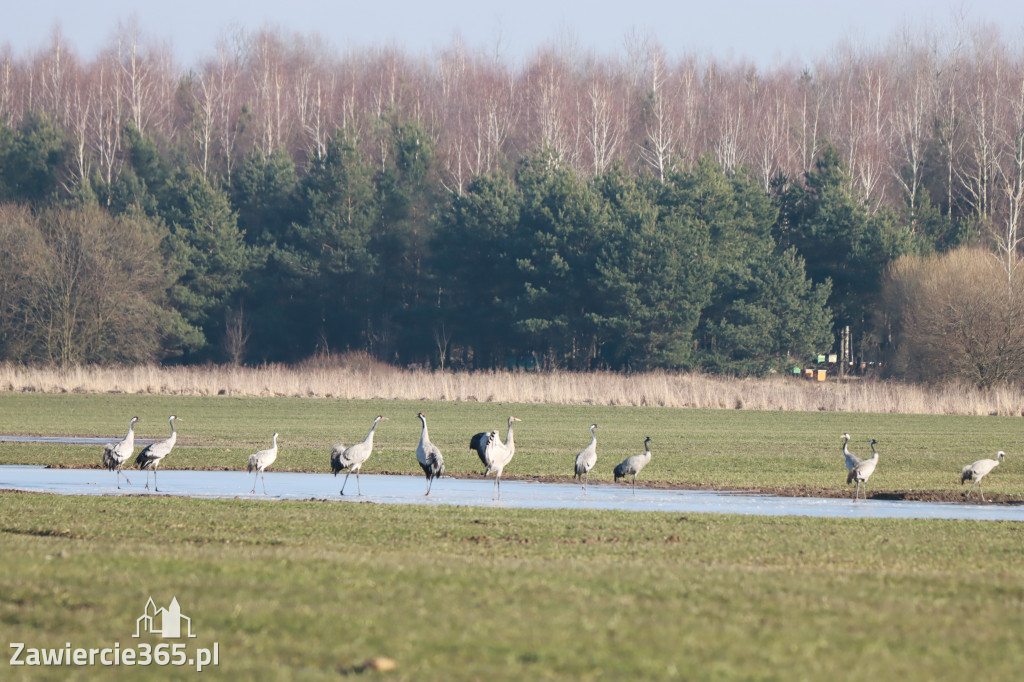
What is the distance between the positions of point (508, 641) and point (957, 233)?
73713 mm

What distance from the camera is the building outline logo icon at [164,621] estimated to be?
839 cm

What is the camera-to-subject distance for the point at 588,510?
1880 cm

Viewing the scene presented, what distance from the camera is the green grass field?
7824 mm

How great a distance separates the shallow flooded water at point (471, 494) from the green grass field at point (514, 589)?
176 centimetres

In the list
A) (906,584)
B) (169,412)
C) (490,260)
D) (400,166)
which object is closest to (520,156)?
(400,166)

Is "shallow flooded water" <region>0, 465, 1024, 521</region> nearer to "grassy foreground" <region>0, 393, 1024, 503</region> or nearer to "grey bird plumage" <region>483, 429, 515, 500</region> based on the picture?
"grey bird plumage" <region>483, 429, 515, 500</region>

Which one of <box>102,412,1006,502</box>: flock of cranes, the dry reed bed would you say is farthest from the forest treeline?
<box>102,412,1006,502</box>: flock of cranes

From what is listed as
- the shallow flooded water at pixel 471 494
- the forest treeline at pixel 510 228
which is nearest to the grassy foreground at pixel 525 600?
the shallow flooded water at pixel 471 494

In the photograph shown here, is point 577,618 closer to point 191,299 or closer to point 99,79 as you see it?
point 191,299

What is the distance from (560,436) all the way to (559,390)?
1690 centimetres

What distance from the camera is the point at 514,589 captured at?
9961 mm

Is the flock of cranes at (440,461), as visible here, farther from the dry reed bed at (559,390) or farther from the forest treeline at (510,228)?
the forest treeline at (510,228)

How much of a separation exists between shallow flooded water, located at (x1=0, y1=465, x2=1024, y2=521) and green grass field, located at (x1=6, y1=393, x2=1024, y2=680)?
176 cm

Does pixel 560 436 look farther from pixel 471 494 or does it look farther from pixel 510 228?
pixel 510 228
